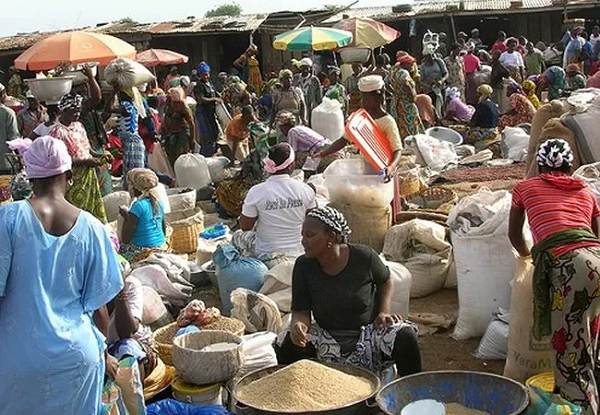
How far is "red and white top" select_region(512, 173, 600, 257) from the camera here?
389 centimetres

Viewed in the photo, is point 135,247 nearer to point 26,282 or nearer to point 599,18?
point 26,282

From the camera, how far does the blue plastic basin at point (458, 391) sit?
12.0 feet

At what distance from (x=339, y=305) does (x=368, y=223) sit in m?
2.20

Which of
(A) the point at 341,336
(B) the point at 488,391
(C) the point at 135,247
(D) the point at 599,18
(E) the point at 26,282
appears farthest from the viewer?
(D) the point at 599,18

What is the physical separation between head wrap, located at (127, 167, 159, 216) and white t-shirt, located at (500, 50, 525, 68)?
11.0 m

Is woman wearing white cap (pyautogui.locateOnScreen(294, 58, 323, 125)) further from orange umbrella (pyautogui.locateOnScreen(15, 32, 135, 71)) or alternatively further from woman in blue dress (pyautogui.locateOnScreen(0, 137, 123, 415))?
woman in blue dress (pyautogui.locateOnScreen(0, 137, 123, 415))

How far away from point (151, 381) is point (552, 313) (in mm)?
1856

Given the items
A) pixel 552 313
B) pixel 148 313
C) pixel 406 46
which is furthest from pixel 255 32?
pixel 552 313

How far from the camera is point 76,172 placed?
6625mm

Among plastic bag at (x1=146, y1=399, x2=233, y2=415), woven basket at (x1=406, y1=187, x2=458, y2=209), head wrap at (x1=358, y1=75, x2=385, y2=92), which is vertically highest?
head wrap at (x1=358, y1=75, x2=385, y2=92)

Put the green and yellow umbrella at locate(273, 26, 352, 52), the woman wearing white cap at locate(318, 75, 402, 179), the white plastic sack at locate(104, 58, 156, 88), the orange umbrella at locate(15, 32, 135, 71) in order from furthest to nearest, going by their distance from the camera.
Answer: the green and yellow umbrella at locate(273, 26, 352, 52) < the orange umbrella at locate(15, 32, 135, 71) < the white plastic sack at locate(104, 58, 156, 88) < the woman wearing white cap at locate(318, 75, 402, 179)

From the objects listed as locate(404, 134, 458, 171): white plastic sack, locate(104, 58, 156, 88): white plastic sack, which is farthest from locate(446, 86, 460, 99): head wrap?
locate(104, 58, 156, 88): white plastic sack

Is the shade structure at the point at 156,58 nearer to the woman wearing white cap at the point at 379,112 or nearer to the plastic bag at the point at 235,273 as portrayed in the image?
the woman wearing white cap at the point at 379,112

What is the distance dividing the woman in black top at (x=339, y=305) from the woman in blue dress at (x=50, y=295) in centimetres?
119
